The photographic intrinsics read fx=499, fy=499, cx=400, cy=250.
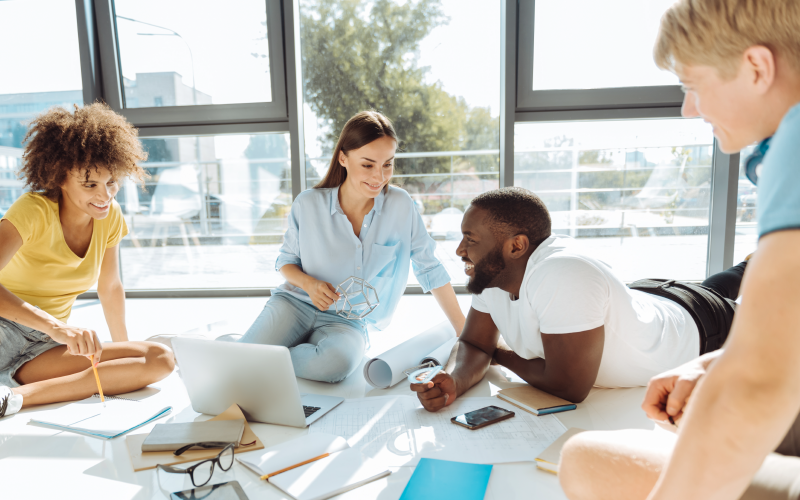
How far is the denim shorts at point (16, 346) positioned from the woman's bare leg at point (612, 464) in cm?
166

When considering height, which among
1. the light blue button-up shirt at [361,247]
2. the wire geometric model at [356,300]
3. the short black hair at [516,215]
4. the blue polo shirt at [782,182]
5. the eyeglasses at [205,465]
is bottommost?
→ the eyeglasses at [205,465]

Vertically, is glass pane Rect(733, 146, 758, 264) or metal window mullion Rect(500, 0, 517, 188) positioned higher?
metal window mullion Rect(500, 0, 517, 188)

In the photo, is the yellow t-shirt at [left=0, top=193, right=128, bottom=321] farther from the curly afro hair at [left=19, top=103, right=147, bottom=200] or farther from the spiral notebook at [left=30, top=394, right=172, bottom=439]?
the spiral notebook at [left=30, top=394, right=172, bottom=439]

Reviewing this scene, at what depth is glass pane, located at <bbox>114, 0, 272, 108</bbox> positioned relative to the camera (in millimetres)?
2971

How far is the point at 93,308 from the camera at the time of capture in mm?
3023

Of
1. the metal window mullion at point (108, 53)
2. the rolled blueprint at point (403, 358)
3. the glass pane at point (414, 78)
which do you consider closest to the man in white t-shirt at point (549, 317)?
the rolled blueprint at point (403, 358)

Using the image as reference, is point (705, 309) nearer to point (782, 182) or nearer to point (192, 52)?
point (782, 182)

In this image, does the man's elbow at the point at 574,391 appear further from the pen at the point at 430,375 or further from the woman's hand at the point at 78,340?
the woman's hand at the point at 78,340

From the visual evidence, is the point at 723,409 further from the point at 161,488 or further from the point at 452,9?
the point at 452,9

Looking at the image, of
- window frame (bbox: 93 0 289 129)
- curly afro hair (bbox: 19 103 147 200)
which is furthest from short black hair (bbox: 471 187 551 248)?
window frame (bbox: 93 0 289 129)

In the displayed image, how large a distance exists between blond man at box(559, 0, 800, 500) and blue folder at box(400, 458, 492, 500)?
502mm

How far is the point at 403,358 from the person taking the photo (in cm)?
164

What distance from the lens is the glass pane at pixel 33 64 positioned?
9.86ft

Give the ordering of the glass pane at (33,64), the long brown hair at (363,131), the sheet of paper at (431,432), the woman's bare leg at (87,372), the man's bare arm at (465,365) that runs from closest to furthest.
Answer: the sheet of paper at (431,432)
the man's bare arm at (465,365)
the woman's bare leg at (87,372)
the long brown hair at (363,131)
the glass pane at (33,64)
